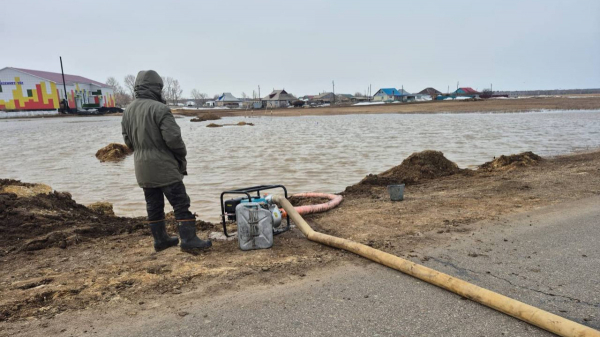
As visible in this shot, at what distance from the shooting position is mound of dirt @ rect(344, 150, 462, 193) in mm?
8852

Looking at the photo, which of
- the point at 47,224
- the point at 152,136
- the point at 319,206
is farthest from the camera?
the point at 319,206

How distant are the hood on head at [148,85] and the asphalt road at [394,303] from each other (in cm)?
233

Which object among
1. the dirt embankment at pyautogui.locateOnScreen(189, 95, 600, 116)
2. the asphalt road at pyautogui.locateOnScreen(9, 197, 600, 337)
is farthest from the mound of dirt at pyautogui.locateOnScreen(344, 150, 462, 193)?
the dirt embankment at pyautogui.locateOnScreen(189, 95, 600, 116)

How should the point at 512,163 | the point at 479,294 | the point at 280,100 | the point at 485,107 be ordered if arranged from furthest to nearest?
the point at 280,100 < the point at 485,107 < the point at 512,163 < the point at 479,294

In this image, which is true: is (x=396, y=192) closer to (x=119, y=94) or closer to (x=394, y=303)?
(x=394, y=303)

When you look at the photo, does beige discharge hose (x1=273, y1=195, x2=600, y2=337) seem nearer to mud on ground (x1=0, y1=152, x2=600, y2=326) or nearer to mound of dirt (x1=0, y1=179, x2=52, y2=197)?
mud on ground (x1=0, y1=152, x2=600, y2=326)

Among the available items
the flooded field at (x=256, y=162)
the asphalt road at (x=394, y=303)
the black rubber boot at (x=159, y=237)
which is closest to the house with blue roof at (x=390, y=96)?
the flooded field at (x=256, y=162)

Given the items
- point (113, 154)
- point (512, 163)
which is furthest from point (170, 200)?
point (113, 154)

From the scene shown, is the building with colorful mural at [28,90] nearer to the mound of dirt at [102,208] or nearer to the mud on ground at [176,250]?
the mud on ground at [176,250]

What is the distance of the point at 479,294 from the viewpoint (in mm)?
3203

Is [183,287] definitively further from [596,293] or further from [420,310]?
[596,293]

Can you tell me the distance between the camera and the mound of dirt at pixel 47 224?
502 centimetres

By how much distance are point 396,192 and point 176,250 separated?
391cm

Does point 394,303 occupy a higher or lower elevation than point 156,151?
lower
